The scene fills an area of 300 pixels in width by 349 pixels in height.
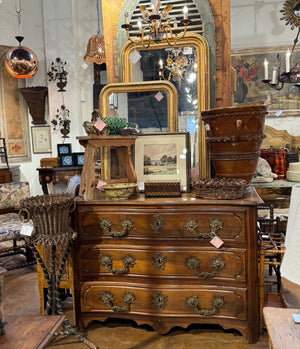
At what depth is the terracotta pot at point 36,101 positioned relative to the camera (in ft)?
26.9

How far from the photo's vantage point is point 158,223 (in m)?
2.83

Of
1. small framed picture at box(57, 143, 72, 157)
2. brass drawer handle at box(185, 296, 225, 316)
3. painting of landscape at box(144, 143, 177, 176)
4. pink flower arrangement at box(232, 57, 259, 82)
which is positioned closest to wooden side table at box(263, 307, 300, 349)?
brass drawer handle at box(185, 296, 225, 316)

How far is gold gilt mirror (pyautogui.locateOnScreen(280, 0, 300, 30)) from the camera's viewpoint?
25.0 ft

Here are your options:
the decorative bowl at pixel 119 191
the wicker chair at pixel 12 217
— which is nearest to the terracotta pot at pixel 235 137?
the decorative bowl at pixel 119 191

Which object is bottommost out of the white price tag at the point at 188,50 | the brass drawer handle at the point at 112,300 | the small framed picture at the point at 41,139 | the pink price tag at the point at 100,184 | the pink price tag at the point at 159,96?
the brass drawer handle at the point at 112,300

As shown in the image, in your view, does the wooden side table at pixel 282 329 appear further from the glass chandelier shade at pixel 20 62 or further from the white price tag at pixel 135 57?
the glass chandelier shade at pixel 20 62

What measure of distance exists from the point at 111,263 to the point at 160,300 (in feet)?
1.60

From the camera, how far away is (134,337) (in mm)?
2961

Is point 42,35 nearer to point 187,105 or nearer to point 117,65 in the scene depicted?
point 117,65

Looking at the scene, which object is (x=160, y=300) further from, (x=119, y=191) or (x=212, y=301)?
(x=119, y=191)

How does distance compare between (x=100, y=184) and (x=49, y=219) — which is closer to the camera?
(x=49, y=219)

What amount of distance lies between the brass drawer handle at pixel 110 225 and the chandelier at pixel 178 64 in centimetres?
142

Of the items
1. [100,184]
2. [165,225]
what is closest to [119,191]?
[100,184]

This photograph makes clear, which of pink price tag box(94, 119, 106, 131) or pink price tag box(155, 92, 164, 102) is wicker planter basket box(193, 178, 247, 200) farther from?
pink price tag box(155, 92, 164, 102)
